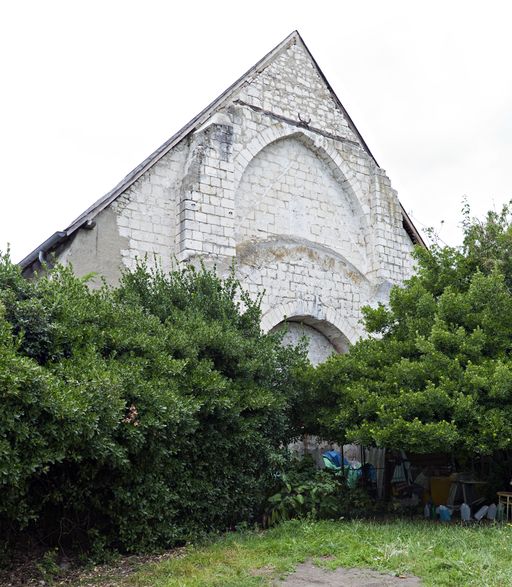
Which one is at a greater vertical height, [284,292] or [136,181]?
[136,181]

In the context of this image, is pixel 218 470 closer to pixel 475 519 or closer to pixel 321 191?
pixel 475 519

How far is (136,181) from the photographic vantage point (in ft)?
38.2

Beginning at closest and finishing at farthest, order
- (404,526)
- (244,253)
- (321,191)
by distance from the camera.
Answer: (404,526), (244,253), (321,191)

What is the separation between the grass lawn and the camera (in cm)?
586

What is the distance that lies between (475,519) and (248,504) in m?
3.11

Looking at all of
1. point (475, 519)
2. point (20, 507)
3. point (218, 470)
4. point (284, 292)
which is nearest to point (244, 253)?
point (284, 292)

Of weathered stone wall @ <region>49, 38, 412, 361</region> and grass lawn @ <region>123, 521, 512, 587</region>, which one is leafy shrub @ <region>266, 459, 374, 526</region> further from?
weathered stone wall @ <region>49, 38, 412, 361</region>

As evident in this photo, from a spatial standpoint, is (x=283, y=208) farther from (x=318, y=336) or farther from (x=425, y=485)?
(x=425, y=485)

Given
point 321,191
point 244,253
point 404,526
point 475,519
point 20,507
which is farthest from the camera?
point 321,191

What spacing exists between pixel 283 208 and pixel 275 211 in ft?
0.76

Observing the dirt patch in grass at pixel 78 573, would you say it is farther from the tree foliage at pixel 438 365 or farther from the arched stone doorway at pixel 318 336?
the arched stone doorway at pixel 318 336

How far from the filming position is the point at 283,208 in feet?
44.1

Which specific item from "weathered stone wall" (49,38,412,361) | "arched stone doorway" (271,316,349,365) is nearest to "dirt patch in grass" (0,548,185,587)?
"weathered stone wall" (49,38,412,361)

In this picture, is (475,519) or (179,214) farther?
(179,214)
